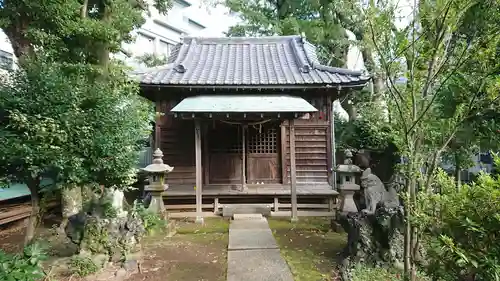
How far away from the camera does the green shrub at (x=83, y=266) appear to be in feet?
12.0

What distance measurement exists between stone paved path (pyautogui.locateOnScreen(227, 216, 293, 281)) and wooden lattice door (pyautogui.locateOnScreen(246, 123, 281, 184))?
2.11 meters

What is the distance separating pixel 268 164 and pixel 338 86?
2935 mm

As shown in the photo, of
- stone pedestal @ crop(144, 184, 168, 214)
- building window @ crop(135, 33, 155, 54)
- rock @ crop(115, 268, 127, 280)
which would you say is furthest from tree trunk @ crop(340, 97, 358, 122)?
building window @ crop(135, 33, 155, 54)

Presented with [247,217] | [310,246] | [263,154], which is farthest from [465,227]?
[263,154]

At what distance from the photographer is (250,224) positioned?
263 inches

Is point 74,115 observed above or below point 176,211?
above

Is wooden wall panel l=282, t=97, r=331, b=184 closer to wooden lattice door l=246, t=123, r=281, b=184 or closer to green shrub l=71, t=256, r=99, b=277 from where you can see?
wooden lattice door l=246, t=123, r=281, b=184

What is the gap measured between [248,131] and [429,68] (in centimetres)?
604

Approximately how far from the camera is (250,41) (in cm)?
1088

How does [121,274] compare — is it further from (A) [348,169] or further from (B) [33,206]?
(A) [348,169]

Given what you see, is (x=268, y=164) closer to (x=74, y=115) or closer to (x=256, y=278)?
(x=256, y=278)

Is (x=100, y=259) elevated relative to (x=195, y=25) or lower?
lower

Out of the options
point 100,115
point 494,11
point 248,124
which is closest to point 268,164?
point 248,124

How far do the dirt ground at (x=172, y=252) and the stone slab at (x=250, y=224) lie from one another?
21 centimetres
